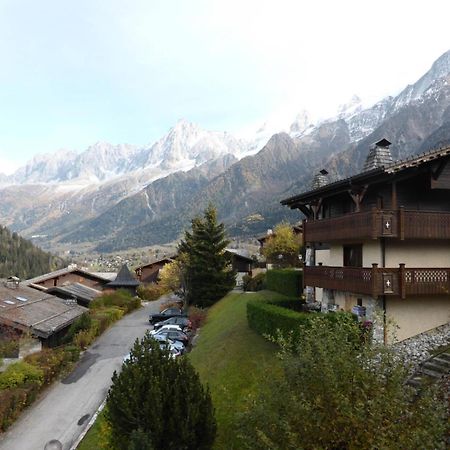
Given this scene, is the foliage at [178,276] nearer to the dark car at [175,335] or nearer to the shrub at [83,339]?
the shrub at [83,339]

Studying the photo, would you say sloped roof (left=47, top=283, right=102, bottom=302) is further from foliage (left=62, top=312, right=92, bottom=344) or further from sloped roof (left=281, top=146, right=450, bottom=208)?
sloped roof (left=281, top=146, right=450, bottom=208)

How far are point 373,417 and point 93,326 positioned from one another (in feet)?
124

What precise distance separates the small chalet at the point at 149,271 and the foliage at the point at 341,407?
262 feet

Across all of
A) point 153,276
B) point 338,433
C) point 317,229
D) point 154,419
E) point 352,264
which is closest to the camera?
point 338,433

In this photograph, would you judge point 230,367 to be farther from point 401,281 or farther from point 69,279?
point 69,279

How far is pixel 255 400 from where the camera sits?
1174 centimetres

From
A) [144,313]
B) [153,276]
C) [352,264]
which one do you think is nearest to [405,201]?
[352,264]

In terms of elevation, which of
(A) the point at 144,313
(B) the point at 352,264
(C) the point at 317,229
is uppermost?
(C) the point at 317,229

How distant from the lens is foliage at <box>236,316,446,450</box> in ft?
28.5

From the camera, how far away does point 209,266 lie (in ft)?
170

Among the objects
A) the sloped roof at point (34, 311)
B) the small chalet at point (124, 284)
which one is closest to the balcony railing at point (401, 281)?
the sloped roof at point (34, 311)

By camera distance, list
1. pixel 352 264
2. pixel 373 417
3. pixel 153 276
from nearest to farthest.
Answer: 1. pixel 373 417
2. pixel 352 264
3. pixel 153 276

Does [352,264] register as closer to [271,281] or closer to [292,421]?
[292,421]

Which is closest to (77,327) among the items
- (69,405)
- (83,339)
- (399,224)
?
(83,339)
